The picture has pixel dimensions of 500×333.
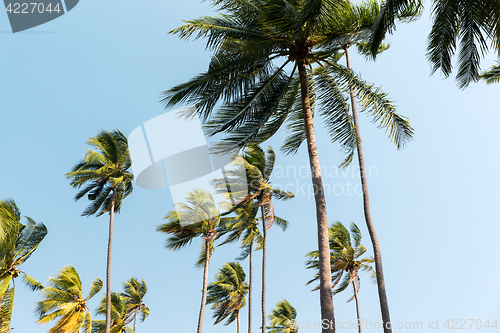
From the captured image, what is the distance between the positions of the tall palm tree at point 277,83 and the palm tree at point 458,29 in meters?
1.20

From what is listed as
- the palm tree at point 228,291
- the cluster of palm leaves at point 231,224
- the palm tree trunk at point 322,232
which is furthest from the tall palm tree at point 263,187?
the palm tree trunk at point 322,232

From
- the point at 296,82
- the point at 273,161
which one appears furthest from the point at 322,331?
the point at 273,161

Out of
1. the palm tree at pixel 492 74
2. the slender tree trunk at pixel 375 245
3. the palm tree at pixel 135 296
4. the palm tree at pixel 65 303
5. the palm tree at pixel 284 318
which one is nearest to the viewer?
the slender tree trunk at pixel 375 245

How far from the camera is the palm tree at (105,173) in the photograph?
2172cm

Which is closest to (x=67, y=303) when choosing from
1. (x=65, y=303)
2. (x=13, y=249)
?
(x=65, y=303)

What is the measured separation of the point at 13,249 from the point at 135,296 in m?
21.3

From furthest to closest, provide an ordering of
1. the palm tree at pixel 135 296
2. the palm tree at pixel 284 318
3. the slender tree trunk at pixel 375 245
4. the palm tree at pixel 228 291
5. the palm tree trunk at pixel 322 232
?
the palm tree at pixel 284 318, the palm tree at pixel 135 296, the palm tree at pixel 228 291, the slender tree trunk at pixel 375 245, the palm tree trunk at pixel 322 232

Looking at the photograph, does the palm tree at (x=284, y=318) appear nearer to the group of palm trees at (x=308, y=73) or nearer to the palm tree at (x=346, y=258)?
the palm tree at (x=346, y=258)

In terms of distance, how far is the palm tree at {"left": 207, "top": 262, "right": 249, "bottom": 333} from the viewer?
28.5m

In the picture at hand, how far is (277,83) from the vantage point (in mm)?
10281

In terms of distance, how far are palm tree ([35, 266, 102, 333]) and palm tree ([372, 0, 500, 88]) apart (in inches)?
787

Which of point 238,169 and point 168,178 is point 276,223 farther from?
point 168,178

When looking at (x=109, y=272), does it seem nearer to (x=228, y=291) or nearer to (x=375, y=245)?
(x=228, y=291)

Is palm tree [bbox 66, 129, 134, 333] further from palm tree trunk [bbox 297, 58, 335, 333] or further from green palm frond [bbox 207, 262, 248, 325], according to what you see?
palm tree trunk [bbox 297, 58, 335, 333]
